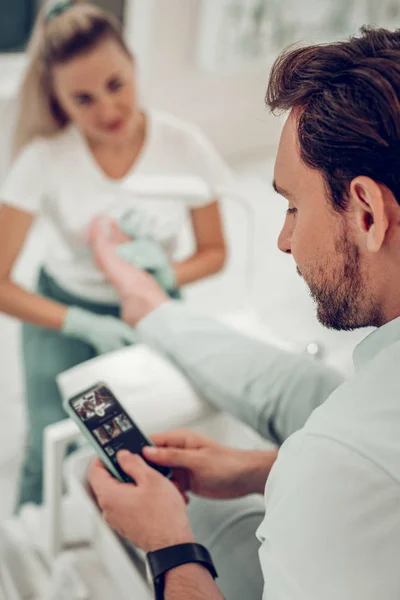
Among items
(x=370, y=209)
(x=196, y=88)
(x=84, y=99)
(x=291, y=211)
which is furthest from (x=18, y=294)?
(x=196, y=88)

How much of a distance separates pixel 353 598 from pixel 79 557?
0.52m

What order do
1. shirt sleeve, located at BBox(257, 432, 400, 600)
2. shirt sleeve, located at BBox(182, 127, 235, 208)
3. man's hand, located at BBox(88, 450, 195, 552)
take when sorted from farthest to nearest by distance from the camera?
1. shirt sleeve, located at BBox(182, 127, 235, 208)
2. man's hand, located at BBox(88, 450, 195, 552)
3. shirt sleeve, located at BBox(257, 432, 400, 600)

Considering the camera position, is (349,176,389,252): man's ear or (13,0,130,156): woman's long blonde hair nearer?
(349,176,389,252): man's ear

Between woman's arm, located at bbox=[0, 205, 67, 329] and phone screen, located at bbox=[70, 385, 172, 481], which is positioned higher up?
woman's arm, located at bbox=[0, 205, 67, 329]

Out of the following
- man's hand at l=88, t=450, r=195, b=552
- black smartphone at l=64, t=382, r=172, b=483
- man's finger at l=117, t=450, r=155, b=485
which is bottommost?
man's hand at l=88, t=450, r=195, b=552

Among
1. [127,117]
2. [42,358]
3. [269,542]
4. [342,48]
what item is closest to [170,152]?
[127,117]

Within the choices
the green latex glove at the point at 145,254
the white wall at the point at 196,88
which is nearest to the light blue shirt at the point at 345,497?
the green latex glove at the point at 145,254

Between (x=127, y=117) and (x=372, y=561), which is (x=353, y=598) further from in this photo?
(x=127, y=117)

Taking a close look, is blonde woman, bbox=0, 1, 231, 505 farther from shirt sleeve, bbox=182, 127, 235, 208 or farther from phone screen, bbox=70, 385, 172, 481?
phone screen, bbox=70, 385, 172, 481

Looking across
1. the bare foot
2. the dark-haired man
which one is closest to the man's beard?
the dark-haired man

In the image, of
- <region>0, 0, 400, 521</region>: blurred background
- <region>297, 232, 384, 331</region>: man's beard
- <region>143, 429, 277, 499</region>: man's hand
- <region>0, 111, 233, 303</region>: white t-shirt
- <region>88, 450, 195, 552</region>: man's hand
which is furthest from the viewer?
<region>0, 0, 400, 521</region>: blurred background

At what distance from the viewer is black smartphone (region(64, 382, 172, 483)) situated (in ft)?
2.75

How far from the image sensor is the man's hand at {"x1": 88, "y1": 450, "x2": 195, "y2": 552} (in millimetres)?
766

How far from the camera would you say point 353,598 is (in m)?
0.55
